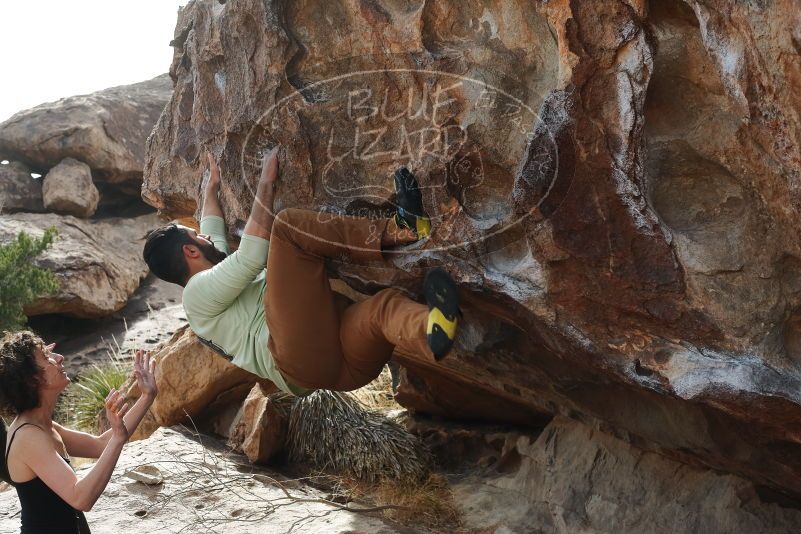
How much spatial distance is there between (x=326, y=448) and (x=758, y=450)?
339 centimetres

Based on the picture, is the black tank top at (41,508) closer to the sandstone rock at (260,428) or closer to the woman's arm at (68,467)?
the woman's arm at (68,467)

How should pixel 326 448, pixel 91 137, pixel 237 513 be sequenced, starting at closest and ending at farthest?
pixel 237 513 → pixel 326 448 → pixel 91 137

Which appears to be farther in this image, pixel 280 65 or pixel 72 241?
pixel 72 241

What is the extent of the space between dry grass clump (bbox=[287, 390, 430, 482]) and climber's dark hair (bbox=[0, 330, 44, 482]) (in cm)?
289

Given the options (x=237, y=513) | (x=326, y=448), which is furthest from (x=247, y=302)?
(x=326, y=448)

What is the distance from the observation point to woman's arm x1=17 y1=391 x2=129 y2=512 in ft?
11.0

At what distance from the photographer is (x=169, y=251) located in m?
4.36

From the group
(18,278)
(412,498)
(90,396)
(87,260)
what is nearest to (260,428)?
(412,498)

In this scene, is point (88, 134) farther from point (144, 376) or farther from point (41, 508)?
point (41, 508)

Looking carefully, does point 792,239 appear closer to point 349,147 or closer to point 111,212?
point 349,147

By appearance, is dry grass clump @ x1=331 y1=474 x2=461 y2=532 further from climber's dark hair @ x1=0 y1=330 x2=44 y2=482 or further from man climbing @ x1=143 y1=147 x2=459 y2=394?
climber's dark hair @ x1=0 y1=330 x2=44 y2=482

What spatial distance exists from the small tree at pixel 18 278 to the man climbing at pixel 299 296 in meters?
5.15

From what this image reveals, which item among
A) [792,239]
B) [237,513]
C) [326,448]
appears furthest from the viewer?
[326,448]

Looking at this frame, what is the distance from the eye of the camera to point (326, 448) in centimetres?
638
